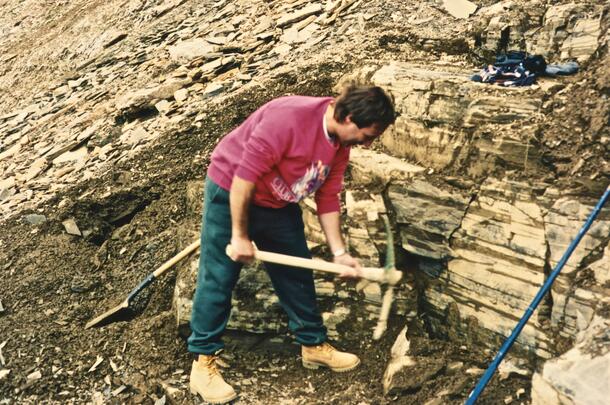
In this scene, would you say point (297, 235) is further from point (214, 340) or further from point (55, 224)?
point (55, 224)

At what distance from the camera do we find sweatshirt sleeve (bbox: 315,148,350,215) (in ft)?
12.3

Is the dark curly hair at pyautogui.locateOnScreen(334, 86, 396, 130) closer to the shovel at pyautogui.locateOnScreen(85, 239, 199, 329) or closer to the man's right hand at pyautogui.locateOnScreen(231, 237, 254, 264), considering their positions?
the man's right hand at pyautogui.locateOnScreen(231, 237, 254, 264)

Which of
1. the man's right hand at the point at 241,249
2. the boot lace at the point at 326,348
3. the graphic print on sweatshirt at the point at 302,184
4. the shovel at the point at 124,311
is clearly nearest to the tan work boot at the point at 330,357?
the boot lace at the point at 326,348

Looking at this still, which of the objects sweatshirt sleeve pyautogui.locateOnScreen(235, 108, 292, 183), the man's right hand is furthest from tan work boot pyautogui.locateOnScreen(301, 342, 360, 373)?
sweatshirt sleeve pyautogui.locateOnScreen(235, 108, 292, 183)

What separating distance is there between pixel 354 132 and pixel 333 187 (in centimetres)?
54

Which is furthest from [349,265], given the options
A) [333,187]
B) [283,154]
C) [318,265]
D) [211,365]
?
[211,365]

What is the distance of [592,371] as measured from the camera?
3.31 meters

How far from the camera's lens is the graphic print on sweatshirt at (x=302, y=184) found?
360cm

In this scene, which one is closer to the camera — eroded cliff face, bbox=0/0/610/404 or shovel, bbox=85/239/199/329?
eroded cliff face, bbox=0/0/610/404

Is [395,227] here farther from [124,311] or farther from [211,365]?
[124,311]

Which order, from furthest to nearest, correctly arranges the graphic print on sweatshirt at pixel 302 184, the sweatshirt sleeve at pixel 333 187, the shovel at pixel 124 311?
the shovel at pixel 124 311 < the sweatshirt sleeve at pixel 333 187 < the graphic print on sweatshirt at pixel 302 184

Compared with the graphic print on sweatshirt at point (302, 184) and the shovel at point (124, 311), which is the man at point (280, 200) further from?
the shovel at point (124, 311)

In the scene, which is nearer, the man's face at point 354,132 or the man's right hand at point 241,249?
the man's face at point 354,132

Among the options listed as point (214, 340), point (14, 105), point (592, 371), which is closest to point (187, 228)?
point (214, 340)
